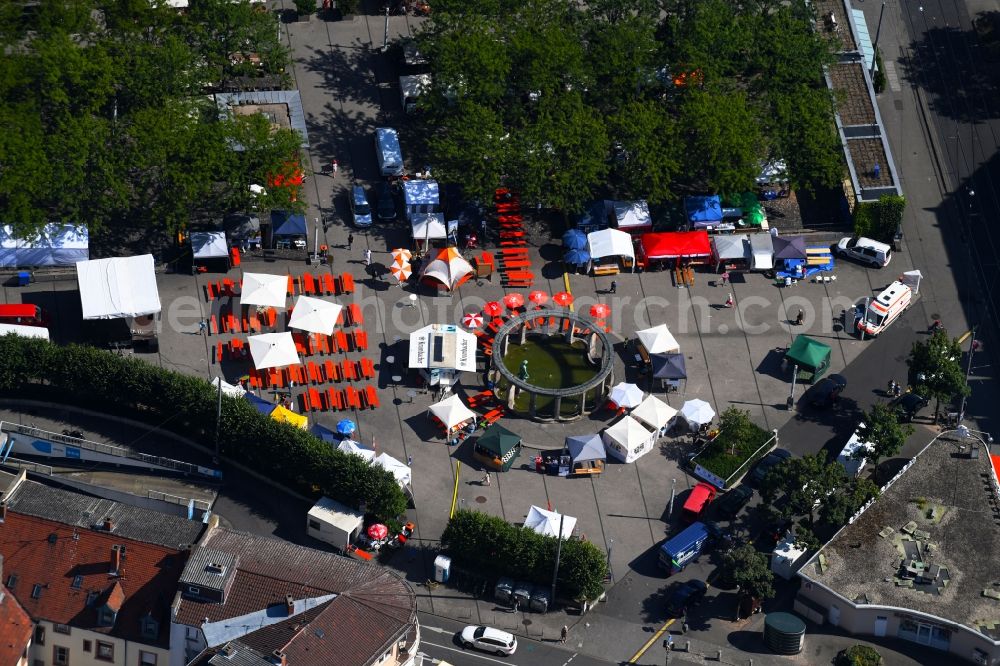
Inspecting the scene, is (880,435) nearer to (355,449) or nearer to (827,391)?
(827,391)

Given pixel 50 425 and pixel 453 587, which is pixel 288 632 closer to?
pixel 453 587

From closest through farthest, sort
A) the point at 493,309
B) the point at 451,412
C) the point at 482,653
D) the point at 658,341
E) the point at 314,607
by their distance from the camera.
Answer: the point at 314,607 < the point at 482,653 < the point at 451,412 < the point at 658,341 < the point at 493,309

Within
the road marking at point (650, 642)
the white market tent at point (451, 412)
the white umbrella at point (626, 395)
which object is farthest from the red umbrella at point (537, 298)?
the road marking at point (650, 642)

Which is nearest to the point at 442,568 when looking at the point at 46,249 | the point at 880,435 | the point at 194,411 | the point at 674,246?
the point at 194,411

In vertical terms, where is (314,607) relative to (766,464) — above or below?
above

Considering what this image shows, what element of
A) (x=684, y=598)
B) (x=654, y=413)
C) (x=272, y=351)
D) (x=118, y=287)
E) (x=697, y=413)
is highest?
(x=118, y=287)
